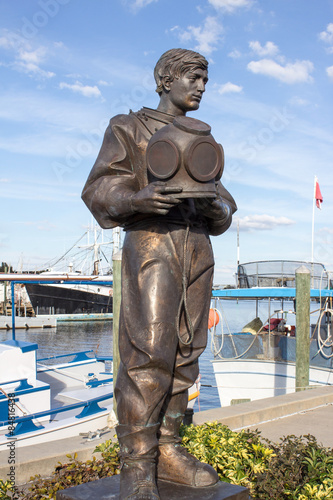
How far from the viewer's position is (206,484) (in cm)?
319

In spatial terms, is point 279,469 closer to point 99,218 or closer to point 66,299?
point 99,218

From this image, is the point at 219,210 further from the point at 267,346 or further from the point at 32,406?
the point at 267,346

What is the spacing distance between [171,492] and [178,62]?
2585 mm

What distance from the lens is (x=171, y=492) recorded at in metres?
3.08

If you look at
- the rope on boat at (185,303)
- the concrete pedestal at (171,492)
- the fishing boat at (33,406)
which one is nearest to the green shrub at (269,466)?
the concrete pedestal at (171,492)

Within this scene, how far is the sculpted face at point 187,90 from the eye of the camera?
3.39 metres

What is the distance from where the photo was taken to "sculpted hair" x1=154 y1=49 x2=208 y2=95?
3.35 m

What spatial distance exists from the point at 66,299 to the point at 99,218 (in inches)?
2030

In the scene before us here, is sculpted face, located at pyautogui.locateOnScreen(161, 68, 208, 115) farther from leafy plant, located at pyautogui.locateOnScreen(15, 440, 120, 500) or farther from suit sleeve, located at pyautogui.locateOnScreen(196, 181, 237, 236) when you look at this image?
leafy plant, located at pyautogui.locateOnScreen(15, 440, 120, 500)

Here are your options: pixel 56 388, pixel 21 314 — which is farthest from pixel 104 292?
pixel 56 388

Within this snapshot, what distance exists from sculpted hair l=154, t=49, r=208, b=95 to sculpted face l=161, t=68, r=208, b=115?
0.03 meters

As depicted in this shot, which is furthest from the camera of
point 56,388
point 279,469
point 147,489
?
point 56,388

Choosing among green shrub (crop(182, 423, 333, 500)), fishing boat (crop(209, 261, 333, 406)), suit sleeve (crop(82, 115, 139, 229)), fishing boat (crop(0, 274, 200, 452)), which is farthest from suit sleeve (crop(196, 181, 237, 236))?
fishing boat (crop(209, 261, 333, 406))

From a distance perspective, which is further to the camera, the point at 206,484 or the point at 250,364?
the point at 250,364
